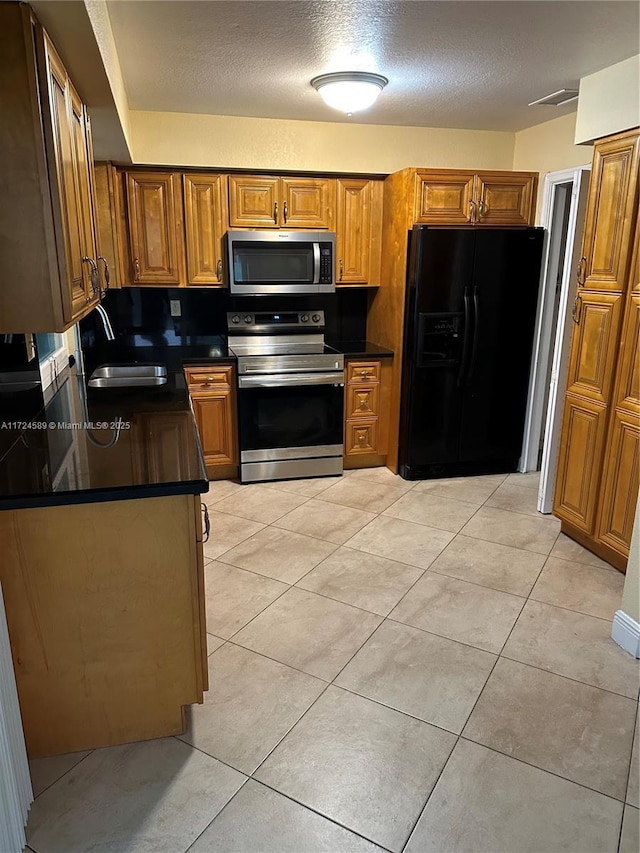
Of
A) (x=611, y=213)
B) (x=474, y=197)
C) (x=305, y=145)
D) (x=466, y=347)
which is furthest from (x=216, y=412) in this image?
(x=611, y=213)

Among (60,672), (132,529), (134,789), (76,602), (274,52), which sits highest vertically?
(274,52)

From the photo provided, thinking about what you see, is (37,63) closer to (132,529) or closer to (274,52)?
(132,529)

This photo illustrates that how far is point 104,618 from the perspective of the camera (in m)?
1.71

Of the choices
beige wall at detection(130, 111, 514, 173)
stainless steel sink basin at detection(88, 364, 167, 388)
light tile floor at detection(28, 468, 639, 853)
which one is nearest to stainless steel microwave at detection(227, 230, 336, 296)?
beige wall at detection(130, 111, 514, 173)

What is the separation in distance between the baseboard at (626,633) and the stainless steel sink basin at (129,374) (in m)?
2.47

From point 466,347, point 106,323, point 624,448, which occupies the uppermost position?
point 106,323

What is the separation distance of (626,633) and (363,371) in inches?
93.6

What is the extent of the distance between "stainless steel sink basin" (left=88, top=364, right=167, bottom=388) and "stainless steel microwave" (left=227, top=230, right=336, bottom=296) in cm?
82

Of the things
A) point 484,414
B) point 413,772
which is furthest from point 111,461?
point 484,414

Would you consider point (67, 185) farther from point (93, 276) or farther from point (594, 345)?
point (594, 345)

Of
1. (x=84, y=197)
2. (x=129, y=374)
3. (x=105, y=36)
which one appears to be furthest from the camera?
(x=129, y=374)

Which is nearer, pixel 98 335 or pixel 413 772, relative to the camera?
pixel 413 772

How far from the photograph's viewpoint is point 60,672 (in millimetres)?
1723

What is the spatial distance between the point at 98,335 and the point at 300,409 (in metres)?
1.52
